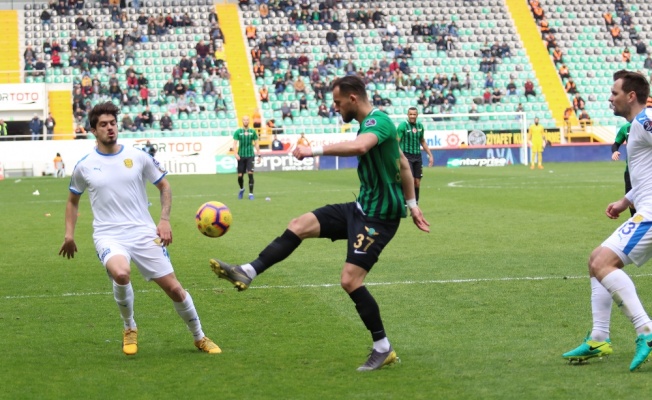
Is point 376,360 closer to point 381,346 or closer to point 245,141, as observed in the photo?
point 381,346

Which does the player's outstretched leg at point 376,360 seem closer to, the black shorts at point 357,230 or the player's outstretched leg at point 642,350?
the black shorts at point 357,230

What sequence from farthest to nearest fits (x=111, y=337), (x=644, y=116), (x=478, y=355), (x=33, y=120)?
(x=33, y=120)
(x=111, y=337)
(x=478, y=355)
(x=644, y=116)

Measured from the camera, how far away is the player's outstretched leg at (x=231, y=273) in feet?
22.6

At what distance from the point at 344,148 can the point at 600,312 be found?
2.26 m

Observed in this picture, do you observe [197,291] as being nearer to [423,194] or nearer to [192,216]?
[192,216]

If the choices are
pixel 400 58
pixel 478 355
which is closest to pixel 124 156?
pixel 478 355

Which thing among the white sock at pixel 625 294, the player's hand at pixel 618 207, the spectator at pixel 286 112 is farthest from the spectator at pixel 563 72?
the white sock at pixel 625 294

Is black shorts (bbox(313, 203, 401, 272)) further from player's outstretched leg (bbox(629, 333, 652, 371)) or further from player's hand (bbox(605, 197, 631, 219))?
player's outstretched leg (bbox(629, 333, 652, 371))

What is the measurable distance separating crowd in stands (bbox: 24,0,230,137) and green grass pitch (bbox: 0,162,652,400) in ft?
93.0

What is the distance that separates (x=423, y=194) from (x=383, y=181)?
776 inches

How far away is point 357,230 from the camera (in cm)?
721

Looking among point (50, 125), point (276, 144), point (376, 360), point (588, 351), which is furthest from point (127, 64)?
point (588, 351)

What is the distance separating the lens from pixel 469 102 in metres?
50.6

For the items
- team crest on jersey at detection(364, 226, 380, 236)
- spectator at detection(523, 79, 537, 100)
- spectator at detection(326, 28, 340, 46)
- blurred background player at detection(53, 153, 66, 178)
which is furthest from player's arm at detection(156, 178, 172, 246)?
spectator at detection(326, 28, 340, 46)
